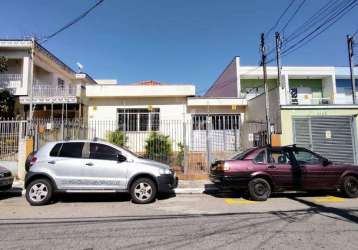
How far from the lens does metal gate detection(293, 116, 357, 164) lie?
13711mm

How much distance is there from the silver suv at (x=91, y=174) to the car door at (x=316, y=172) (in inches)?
162

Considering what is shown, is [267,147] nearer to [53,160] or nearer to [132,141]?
[53,160]

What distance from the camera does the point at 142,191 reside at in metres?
8.37

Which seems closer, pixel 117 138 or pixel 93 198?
pixel 93 198

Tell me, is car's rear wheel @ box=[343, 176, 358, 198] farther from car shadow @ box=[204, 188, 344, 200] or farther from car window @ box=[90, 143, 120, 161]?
car window @ box=[90, 143, 120, 161]

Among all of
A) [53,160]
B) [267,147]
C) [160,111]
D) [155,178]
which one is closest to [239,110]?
[160,111]

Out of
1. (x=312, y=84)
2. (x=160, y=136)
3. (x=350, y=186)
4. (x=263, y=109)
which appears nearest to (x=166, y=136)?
(x=160, y=136)

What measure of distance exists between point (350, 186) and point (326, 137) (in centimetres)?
504

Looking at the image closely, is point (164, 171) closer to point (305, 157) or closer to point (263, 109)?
point (305, 157)

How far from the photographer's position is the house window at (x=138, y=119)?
18719 mm

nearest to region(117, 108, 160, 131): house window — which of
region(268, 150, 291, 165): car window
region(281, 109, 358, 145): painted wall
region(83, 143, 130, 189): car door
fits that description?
region(281, 109, 358, 145): painted wall

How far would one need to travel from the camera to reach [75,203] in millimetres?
8562

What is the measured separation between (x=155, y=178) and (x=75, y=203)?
2414 mm

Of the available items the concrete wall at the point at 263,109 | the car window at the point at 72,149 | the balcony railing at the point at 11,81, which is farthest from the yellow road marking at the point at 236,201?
the balcony railing at the point at 11,81
